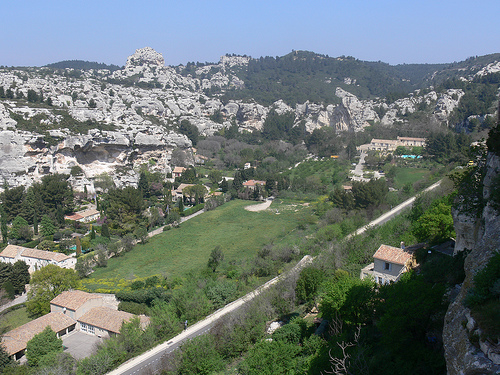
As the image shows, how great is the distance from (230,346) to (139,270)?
14.7m

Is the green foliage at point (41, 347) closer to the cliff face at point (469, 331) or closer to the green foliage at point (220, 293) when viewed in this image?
the green foliage at point (220, 293)

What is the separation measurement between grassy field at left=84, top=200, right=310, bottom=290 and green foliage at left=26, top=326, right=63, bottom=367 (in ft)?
23.7

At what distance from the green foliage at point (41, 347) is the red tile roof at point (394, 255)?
1600 cm

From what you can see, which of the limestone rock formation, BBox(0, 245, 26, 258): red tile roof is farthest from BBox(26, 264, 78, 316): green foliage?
the limestone rock formation

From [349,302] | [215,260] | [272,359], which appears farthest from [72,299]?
[349,302]

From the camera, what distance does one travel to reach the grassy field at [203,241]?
96.0 feet

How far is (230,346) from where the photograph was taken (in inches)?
654

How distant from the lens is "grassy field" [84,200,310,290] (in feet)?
96.0

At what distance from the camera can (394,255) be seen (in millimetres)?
19422

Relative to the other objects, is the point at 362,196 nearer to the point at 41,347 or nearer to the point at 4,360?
the point at 41,347

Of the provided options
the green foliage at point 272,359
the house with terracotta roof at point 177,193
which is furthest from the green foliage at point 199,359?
the house with terracotta roof at point 177,193

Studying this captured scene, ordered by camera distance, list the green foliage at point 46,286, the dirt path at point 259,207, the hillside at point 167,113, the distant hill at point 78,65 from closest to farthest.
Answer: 1. the green foliage at point 46,286
2. the dirt path at point 259,207
3. the hillside at point 167,113
4. the distant hill at point 78,65

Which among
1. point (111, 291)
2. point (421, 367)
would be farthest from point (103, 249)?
point (421, 367)

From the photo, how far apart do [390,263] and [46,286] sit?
67.1 feet
